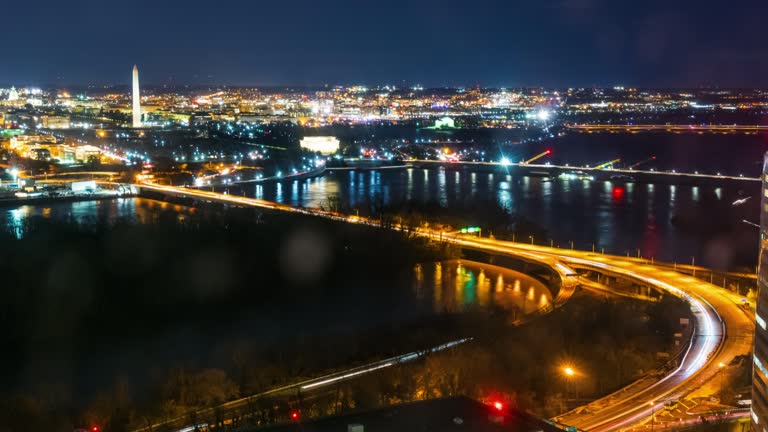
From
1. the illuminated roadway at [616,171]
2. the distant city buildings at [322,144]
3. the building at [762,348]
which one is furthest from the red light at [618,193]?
the building at [762,348]

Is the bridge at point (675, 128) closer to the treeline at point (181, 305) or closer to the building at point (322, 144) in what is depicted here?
the building at point (322, 144)

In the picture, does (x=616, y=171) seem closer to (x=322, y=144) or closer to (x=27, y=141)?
(x=322, y=144)

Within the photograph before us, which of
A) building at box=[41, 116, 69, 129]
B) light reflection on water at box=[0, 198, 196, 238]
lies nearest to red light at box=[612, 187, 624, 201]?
light reflection on water at box=[0, 198, 196, 238]

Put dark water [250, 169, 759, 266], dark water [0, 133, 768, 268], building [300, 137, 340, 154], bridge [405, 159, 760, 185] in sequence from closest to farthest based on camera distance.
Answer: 1. dark water [250, 169, 759, 266]
2. dark water [0, 133, 768, 268]
3. bridge [405, 159, 760, 185]
4. building [300, 137, 340, 154]

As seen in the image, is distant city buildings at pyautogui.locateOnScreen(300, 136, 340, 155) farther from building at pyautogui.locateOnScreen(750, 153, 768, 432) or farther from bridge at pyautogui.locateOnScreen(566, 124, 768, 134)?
building at pyautogui.locateOnScreen(750, 153, 768, 432)

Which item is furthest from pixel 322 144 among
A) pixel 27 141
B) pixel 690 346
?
pixel 690 346

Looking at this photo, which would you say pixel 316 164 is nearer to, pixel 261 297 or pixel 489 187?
pixel 489 187

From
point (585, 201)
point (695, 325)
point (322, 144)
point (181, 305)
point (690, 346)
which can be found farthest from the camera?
point (322, 144)
